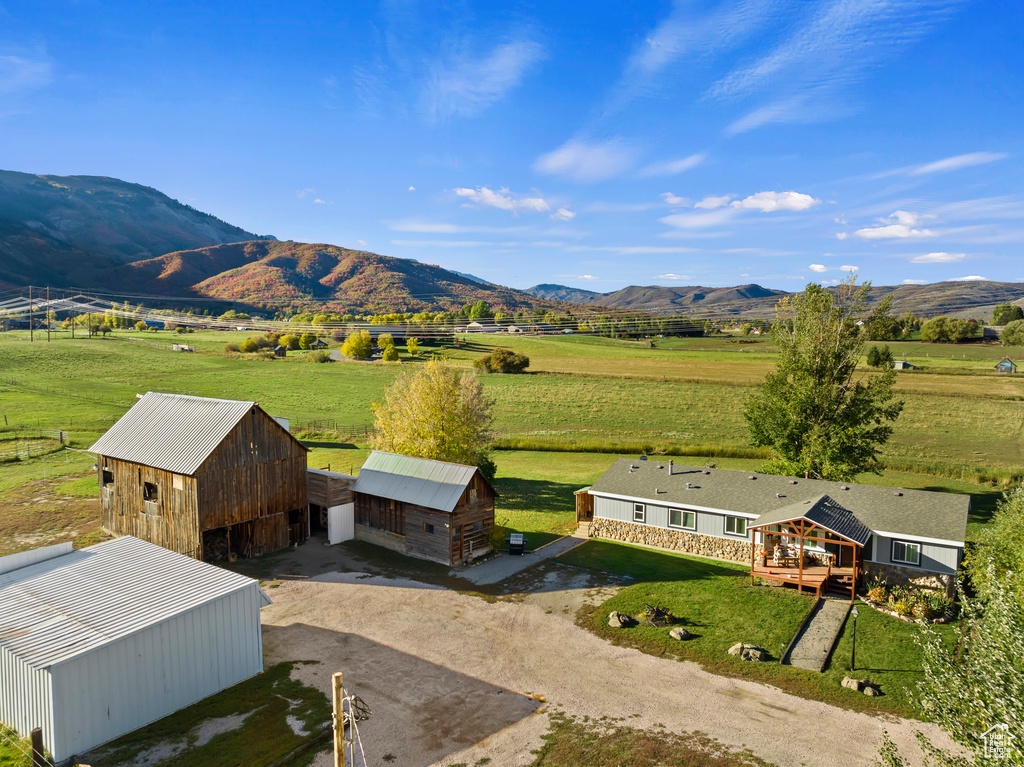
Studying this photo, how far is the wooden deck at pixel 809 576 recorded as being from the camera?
86.6ft

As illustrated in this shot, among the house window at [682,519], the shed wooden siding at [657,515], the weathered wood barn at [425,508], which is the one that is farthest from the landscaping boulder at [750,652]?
the weathered wood barn at [425,508]

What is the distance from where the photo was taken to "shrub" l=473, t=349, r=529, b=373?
303ft

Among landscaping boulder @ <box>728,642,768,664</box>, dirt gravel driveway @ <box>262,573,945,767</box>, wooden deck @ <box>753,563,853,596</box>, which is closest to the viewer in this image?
dirt gravel driveway @ <box>262,573,945,767</box>

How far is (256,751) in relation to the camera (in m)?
15.2

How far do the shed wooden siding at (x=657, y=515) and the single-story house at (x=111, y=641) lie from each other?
67.2 feet

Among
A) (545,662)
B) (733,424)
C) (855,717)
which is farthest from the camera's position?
(733,424)

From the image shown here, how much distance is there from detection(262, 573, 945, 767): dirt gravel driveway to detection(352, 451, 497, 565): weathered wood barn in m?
Result: 3.98

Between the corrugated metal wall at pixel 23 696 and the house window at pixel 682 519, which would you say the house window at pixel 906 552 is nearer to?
the house window at pixel 682 519

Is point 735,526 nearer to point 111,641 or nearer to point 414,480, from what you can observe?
point 414,480

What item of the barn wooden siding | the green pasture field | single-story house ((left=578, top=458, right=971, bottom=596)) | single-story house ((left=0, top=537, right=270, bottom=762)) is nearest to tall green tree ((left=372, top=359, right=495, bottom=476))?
the green pasture field

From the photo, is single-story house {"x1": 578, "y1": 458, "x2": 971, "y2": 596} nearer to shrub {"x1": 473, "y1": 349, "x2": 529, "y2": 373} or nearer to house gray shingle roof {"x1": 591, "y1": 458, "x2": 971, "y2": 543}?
house gray shingle roof {"x1": 591, "y1": 458, "x2": 971, "y2": 543}

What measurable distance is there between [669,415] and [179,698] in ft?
189

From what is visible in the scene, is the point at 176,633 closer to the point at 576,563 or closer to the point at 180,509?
the point at 180,509

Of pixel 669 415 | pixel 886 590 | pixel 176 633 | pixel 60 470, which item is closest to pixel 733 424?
pixel 669 415
